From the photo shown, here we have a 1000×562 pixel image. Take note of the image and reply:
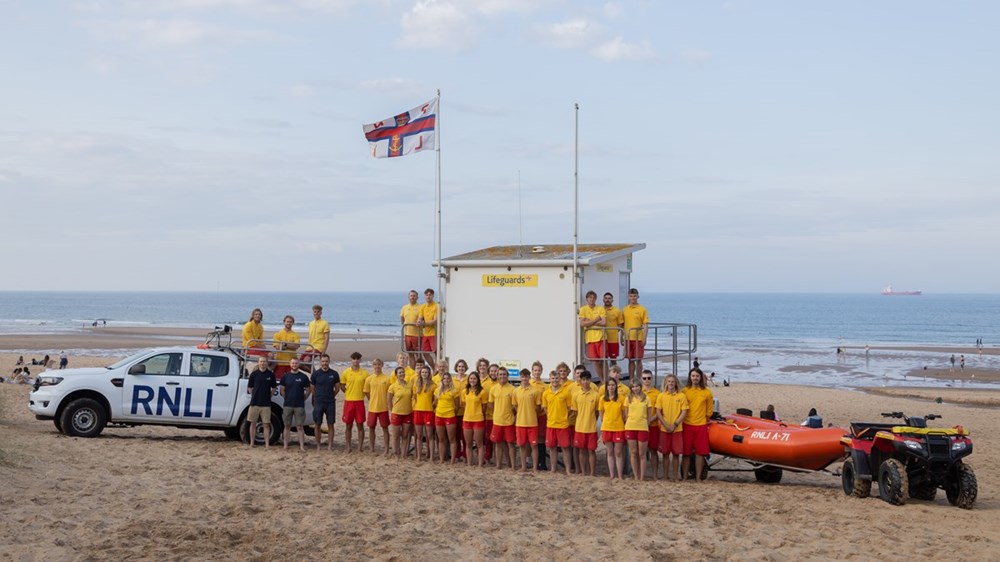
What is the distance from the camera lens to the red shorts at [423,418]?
14.7 m

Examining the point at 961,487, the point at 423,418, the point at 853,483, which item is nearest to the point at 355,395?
the point at 423,418

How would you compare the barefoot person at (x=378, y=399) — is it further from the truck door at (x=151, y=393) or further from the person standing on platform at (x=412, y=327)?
the truck door at (x=151, y=393)

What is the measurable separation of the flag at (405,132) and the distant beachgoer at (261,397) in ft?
15.3

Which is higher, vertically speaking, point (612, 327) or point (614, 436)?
point (612, 327)

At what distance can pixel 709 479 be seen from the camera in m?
14.3

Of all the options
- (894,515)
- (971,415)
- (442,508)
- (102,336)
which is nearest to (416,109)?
(442,508)

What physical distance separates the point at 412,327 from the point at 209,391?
3356 millimetres

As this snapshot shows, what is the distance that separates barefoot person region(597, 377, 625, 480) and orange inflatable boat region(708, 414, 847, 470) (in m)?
1.35

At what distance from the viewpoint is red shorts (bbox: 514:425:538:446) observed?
549 inches

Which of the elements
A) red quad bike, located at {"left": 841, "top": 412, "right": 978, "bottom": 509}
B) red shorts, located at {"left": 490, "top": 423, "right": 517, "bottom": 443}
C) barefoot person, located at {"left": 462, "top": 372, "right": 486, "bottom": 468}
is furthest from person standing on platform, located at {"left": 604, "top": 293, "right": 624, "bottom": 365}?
red quad bike, located at {"left": 841, "top": 412, "right": 978, "bottom": 509}

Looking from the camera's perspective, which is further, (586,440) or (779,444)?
(586,440)

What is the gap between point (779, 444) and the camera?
43.0ft

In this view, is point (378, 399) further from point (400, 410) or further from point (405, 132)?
point (405, 132)

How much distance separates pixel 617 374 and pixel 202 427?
6.87 m
